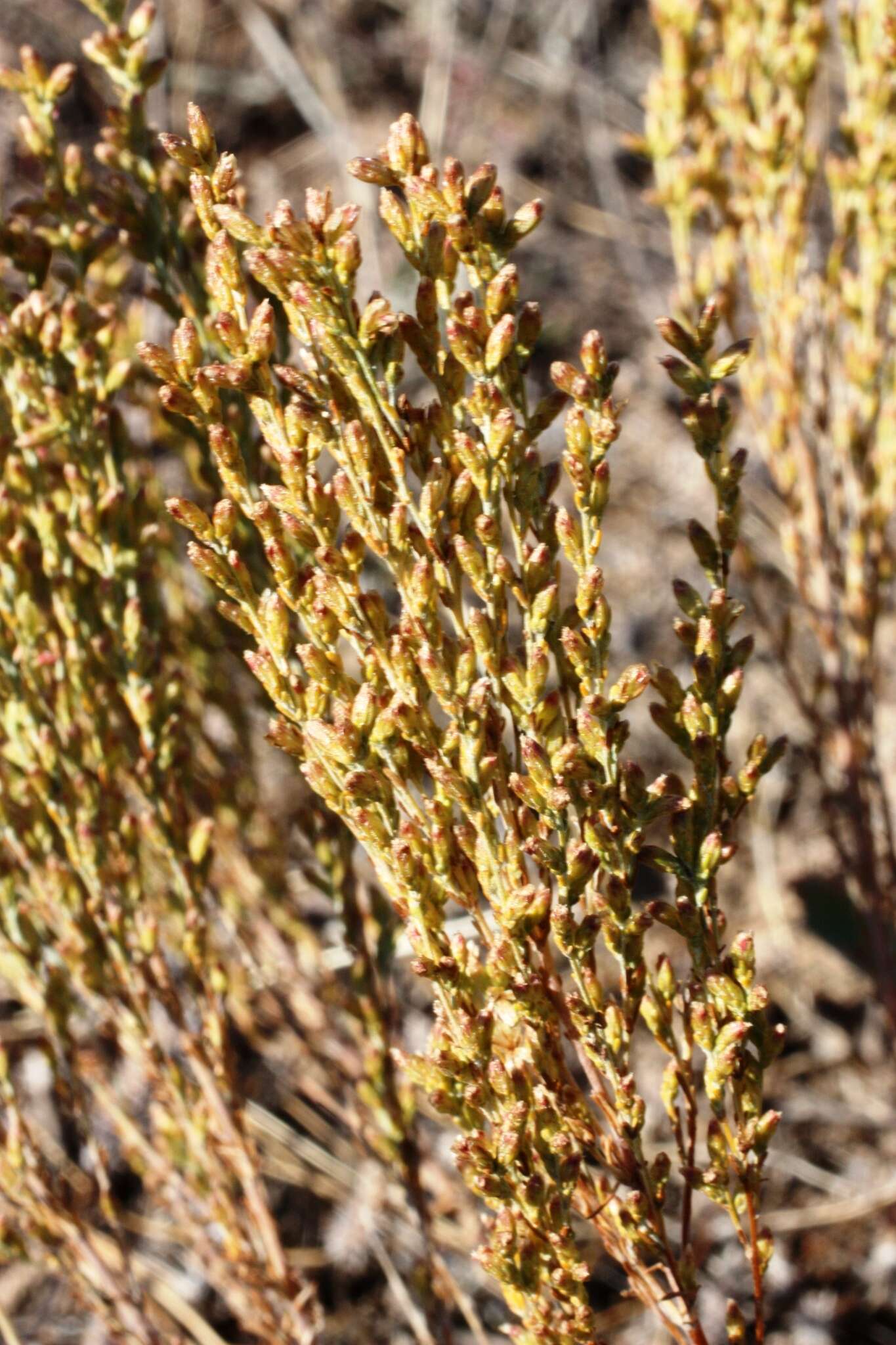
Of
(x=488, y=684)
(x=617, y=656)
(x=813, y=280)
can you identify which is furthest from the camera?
(x=617, y=656)

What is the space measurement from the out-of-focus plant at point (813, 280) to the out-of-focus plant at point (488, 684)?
1088 mm

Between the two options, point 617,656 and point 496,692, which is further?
point 617,656

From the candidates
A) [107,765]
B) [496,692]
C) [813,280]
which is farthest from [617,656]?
[496,692]

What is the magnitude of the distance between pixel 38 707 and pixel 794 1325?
2.27 metres

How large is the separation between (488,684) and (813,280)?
1.50m

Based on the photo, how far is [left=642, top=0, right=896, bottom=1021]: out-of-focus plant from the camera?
233cm

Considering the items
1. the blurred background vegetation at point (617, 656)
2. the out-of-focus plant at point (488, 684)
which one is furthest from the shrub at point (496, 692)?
the blurred background vegetation at point (617, 656)

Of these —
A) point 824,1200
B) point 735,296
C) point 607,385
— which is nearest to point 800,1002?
point 824,1200

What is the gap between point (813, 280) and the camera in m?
2.41

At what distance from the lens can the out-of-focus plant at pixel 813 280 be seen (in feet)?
7.64

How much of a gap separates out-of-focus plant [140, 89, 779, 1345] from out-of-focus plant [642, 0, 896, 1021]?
109 cm

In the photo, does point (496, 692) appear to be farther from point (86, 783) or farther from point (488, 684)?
point (86, 783)

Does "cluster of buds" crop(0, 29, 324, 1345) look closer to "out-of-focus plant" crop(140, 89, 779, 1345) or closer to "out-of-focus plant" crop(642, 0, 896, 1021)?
"out-of-focus plant" crop(140, 89, 779, 1345)

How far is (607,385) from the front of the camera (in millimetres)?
1360
